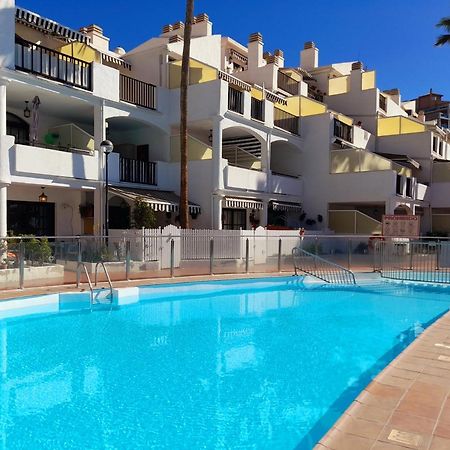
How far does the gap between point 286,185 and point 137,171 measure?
10033 mm

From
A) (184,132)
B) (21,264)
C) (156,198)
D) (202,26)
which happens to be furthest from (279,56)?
(21,264)

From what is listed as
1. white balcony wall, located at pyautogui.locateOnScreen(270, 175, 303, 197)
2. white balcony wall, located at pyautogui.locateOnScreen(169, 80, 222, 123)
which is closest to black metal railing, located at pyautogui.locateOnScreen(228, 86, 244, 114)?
white balcony wall, located at pyautogui.locateOnScreen(169, 80, 222, 123)

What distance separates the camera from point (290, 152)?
3100cm

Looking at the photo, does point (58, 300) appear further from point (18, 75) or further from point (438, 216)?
point (438, 216)

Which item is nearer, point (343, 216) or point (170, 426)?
point (170, 426)

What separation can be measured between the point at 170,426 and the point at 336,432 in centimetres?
237

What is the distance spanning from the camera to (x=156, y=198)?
69.4 feet

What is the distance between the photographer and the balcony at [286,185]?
89.1 feet

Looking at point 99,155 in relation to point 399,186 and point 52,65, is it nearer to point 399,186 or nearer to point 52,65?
point 52,65

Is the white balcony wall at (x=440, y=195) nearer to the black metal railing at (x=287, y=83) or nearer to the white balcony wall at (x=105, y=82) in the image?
the black metal railing at (x=287, y=83)

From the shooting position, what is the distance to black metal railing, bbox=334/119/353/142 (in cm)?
3012

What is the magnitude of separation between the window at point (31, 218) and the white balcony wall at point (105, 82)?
5.84 meters

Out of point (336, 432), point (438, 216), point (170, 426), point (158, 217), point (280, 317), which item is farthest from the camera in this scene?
point (438, 216)

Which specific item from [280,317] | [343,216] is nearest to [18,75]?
[280,317]
